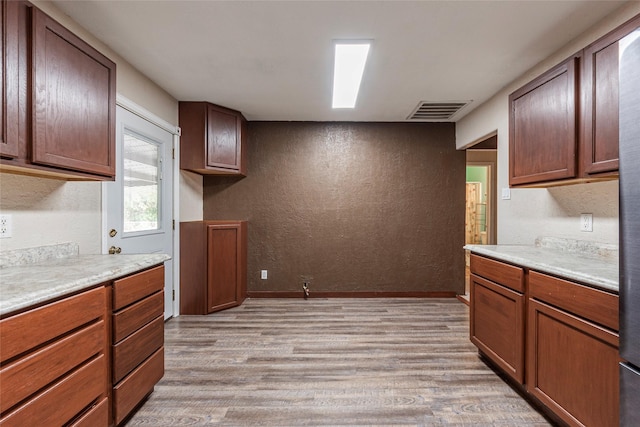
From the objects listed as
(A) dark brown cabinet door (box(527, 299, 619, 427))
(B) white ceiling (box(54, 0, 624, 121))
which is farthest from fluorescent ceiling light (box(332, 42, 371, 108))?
(A) dark brown cabinet door (box(527, 299, 619, 427))

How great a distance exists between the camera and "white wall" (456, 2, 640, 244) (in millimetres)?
2033

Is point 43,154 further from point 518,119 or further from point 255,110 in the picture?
point 518,119

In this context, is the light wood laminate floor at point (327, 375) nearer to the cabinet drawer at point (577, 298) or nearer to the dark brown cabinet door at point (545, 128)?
the cabinet drawer at point (577, 298)

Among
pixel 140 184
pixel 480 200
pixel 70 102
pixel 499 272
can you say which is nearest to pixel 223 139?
pixel 140 184

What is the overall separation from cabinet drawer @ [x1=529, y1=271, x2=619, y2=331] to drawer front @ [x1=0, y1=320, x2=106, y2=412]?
2.30m

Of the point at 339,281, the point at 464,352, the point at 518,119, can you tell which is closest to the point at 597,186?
the point at 518,119

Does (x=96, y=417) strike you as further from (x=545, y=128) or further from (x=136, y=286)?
(x=545, y=128)

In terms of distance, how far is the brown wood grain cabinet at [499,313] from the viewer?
77.4 inches

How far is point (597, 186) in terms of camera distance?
2.14 meters

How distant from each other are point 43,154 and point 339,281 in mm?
3444

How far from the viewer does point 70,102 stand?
1688 mm

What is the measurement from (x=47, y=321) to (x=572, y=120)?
284 centimetres

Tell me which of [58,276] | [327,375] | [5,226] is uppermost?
[5,226]

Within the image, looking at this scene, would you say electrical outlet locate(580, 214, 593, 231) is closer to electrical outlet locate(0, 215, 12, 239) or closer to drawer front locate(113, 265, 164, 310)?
drawer front locate(113, 265, 164, 310)
